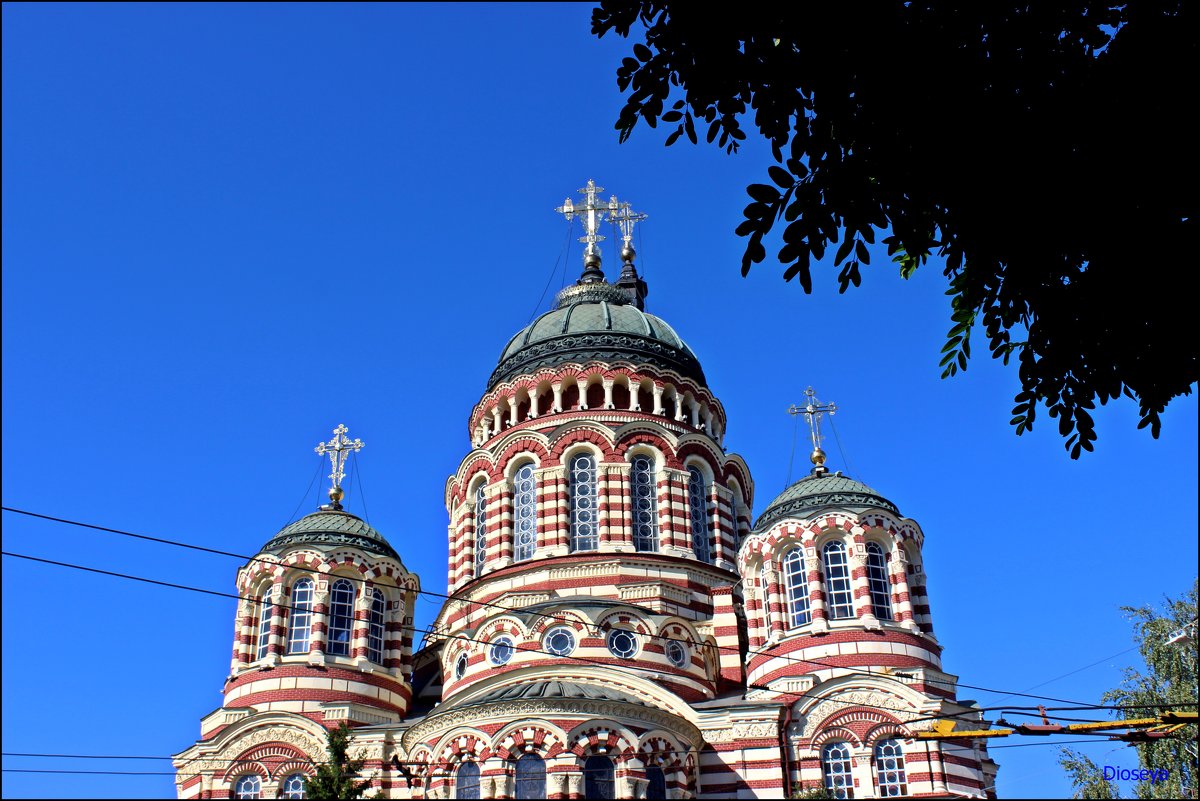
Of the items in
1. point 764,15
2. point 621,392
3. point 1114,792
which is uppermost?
point 621,392

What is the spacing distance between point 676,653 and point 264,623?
461 inches

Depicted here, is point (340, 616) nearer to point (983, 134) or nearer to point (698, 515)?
point (698, 515)

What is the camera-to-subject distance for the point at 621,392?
123 feet

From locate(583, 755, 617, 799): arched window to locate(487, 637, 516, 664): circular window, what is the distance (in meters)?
5.68

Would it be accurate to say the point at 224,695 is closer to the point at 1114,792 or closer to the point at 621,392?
the point at 621,392

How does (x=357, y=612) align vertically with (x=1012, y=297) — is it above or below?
above

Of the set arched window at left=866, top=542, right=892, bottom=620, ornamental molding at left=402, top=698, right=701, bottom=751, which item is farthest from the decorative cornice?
ornamental molding at left=402, top=698, right=701, bottom=751

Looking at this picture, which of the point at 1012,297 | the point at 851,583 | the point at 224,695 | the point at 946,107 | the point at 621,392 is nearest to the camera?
the point at 946,107

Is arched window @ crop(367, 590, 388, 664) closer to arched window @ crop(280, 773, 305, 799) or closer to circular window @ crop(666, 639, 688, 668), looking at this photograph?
arched window @ crop(280, 773, 305, 799)

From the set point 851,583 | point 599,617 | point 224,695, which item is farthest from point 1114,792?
point 224,695

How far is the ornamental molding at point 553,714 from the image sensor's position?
25.6 meters

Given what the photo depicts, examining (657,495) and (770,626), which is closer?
(770,626)

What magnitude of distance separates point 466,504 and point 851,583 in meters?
13.6

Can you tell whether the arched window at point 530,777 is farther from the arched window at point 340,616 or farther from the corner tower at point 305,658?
the arched window at point 340,616
